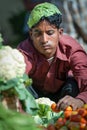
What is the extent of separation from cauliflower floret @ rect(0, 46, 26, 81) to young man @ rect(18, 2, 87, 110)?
1.00 m

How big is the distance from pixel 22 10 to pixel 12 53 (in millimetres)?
4995

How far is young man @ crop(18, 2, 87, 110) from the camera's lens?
3.10 m

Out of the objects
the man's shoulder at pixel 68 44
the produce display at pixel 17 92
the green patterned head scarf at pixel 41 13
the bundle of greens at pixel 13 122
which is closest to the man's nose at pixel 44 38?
the green patterned head scarf at pixel 41 13

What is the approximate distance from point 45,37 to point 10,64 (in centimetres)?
112

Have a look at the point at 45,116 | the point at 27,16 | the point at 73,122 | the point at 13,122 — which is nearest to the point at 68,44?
the point at 45,116

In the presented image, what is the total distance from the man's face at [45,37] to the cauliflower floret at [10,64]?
1.06 meters

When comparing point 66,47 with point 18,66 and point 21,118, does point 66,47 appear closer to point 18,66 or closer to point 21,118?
point 18,66

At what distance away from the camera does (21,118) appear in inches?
37.0

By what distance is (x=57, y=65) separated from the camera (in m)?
3.27

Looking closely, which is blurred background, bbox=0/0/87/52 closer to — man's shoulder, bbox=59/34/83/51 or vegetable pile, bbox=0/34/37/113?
man's shoulder, bbox=59/34/83/51

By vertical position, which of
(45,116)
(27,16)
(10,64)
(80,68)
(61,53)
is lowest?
(45,116)

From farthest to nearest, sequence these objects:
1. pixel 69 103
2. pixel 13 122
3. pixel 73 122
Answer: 1. pixel 69 103
2. pixel 73 122
3. pixel 13 122

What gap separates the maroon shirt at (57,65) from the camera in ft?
10.4

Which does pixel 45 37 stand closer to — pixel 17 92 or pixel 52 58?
pixel 52 58
